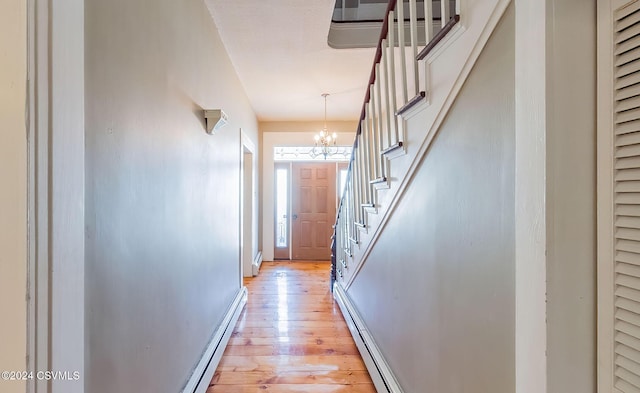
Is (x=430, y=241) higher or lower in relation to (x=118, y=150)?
lower

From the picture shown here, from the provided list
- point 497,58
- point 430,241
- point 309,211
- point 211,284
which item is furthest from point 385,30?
point 309,211

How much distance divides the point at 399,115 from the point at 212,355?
1786mm

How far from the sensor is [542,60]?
604 mm

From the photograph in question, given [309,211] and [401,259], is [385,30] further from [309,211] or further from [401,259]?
[309,211]

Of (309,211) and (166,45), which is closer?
(166,45)

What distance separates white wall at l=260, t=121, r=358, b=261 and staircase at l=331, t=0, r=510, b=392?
2330 millimetres

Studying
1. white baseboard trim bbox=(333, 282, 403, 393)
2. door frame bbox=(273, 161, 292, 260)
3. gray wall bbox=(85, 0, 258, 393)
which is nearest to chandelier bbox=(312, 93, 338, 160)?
door frame bbox=(273, 161, 292, 260)

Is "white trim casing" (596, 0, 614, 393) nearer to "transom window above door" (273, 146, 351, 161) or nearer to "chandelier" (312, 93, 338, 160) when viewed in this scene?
"chandelier" (312, 93, 338, 160)

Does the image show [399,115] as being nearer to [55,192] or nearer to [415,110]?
[415,110]

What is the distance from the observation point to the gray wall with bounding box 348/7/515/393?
73 centimetres

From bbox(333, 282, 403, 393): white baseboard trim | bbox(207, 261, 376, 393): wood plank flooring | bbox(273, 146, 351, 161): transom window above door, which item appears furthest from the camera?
bbox(273, 146, 351, 161): transom window above door

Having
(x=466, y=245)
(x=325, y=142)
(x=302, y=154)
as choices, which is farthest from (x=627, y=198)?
(x=302, y=154)

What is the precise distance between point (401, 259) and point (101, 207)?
119 centimetres

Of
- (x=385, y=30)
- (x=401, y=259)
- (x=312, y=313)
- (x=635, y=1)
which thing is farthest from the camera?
(x=312, y=313)
